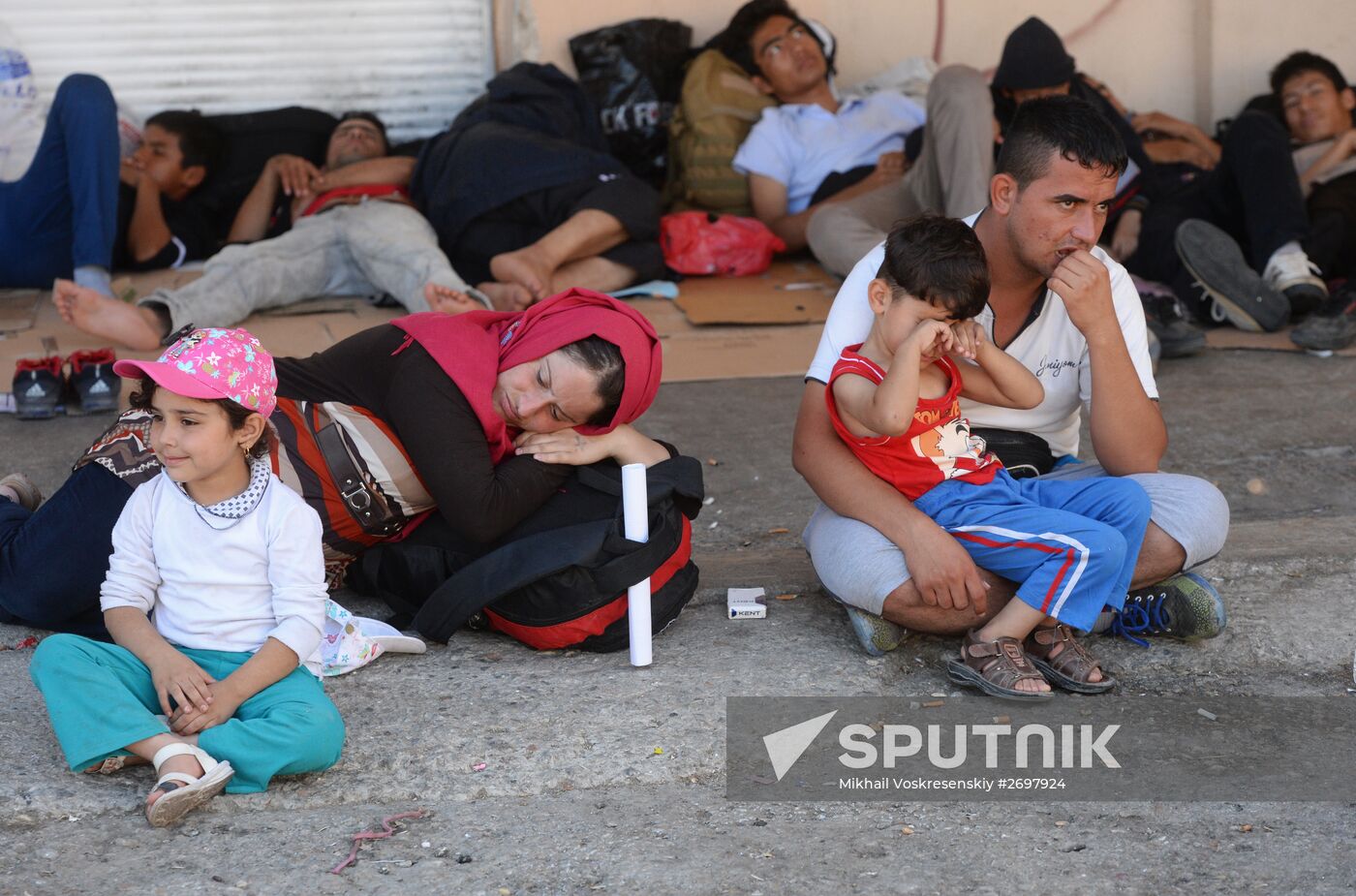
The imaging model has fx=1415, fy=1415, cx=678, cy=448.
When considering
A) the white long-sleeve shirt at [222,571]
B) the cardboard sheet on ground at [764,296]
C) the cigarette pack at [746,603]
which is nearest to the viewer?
the white long-sleeve shirt at [222,571]

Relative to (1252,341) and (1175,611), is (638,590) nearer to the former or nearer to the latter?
(1175,611)

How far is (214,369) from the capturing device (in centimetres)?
234

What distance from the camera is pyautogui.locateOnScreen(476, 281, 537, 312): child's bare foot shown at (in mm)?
4988

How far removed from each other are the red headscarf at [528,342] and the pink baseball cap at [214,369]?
1.52ft

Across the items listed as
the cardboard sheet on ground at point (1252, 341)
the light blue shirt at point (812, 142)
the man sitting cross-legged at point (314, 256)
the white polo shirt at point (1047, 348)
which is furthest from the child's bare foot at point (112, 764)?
the light blue shirt at point (812, 142)

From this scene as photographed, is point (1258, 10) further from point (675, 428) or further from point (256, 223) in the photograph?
point (256, 223)

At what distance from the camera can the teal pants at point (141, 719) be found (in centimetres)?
225

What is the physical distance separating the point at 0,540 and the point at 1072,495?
2176mm

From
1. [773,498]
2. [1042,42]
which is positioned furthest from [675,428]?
[1042,42]

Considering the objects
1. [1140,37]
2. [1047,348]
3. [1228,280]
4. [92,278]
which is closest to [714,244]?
[1228,280]

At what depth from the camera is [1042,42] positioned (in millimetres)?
5512

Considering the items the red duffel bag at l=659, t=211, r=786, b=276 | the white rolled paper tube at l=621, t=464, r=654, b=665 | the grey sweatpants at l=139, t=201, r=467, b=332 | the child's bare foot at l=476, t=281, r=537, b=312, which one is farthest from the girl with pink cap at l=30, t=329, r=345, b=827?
the red duffel bag at l=659, t=211, r=786, b=276

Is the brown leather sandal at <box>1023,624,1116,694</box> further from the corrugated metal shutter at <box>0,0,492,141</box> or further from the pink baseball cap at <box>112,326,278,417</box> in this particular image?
the corrugated metal shutter at <box>0,0,492,141</box>

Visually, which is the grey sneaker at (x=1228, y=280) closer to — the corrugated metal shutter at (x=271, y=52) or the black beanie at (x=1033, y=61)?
the black beanie at (x=1033, y=61)
